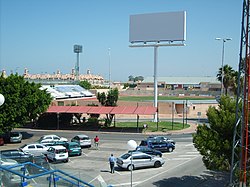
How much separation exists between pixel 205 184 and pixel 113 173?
20.5 ft

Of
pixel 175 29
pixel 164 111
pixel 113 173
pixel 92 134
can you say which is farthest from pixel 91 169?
pixel 164 111

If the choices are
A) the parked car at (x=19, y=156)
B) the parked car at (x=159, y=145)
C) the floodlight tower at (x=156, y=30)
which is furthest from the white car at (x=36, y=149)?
the floodlight tower at (x=156, y=30)

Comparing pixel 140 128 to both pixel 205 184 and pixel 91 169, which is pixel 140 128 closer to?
pixel 91 169

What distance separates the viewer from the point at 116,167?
24.8m

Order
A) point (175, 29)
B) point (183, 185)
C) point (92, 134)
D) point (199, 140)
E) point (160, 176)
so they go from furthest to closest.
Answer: point (175, 29) → point (92, 134) → point (160, 176) → point (183, 185) → point (199, 140)

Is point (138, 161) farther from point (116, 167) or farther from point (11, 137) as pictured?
point (11, 137)

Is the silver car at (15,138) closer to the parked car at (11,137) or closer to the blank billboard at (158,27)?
the parked car at (11,137)

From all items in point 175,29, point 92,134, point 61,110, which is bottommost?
point 92,134

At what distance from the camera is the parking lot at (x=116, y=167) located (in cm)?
2095

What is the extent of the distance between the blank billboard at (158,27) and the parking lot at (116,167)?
71.8 ft

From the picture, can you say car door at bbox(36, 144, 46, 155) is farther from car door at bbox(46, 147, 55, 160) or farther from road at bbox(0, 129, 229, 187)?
road at bbox(0, 129, 229, 187)

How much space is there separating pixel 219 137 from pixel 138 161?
7795 millimetres

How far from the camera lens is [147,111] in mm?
43812

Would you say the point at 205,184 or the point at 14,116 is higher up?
the point at 14,116
